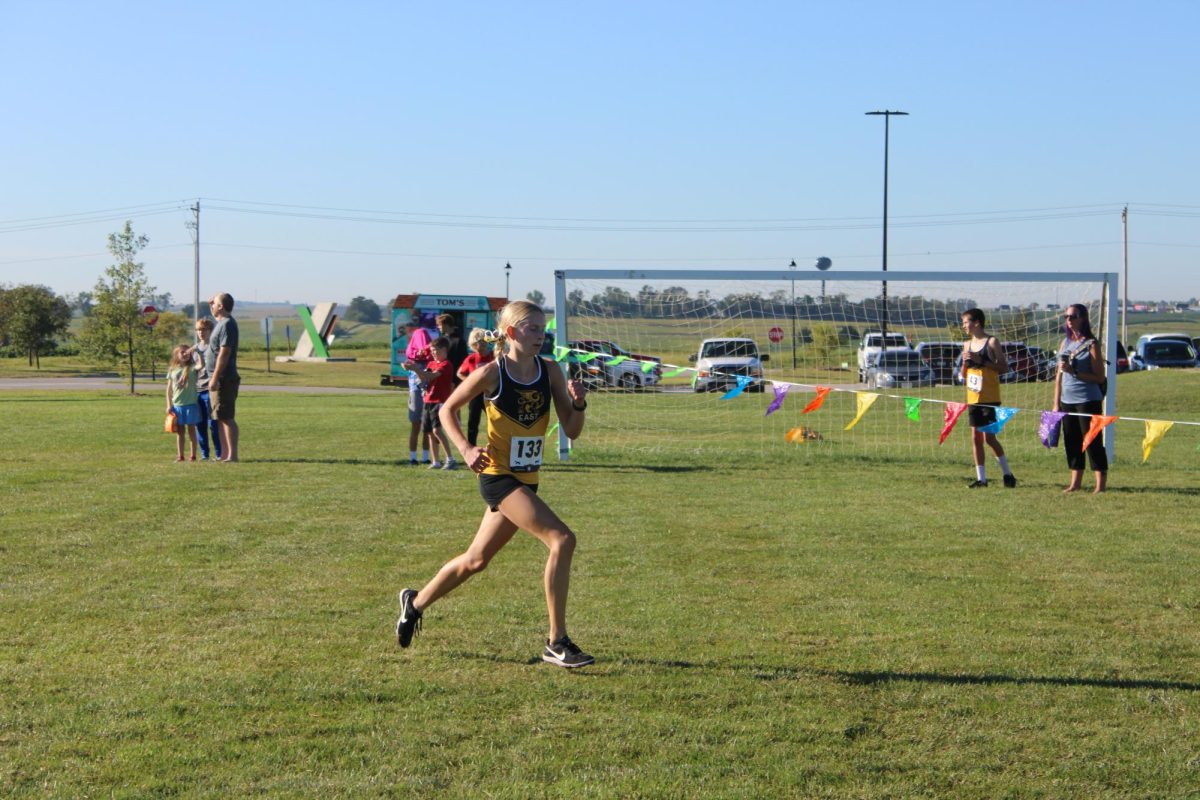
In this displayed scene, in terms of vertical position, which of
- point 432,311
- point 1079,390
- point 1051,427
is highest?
point 432,311

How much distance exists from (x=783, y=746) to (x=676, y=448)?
43.3ft

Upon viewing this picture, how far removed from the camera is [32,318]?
60562 mm

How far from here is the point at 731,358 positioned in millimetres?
18250

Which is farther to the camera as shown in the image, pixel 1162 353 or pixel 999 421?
pixel 1162 353

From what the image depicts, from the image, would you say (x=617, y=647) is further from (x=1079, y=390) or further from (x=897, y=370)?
(x=897, y=370)

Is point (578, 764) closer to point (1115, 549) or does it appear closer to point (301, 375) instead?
point (1115, 549)

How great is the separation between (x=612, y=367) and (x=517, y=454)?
1362cm

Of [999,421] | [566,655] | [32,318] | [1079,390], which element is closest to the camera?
[566,655]

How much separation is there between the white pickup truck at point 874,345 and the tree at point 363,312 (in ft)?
520

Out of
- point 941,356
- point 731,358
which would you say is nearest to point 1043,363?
point 941,356

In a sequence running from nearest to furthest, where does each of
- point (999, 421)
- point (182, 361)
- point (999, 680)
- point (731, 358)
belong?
1. point (999, 680)
2. point (999, 421)
3. point (182, 361)
4. point (731, 358)

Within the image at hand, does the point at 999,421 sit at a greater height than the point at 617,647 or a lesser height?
greater

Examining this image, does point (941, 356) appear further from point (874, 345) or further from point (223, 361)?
point (223, 361)

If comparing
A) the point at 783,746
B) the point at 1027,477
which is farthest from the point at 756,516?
the point at 783,746
